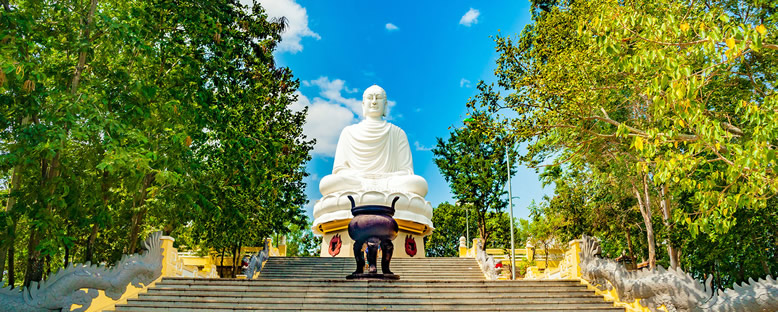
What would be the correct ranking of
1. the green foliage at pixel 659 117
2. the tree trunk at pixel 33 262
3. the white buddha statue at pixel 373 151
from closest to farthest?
the green foliage at pixel 659 117
the tree trunk at pixel 33 262
the white buddha statue at pixel 373 151

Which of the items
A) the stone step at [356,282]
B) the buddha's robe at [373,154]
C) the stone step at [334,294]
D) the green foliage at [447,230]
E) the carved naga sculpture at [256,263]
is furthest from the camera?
the green foliage at [447,230]

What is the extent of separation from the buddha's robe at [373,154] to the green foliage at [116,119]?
4.02 metres

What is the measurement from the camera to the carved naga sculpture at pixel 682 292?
776cm

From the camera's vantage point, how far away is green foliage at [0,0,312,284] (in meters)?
7.97

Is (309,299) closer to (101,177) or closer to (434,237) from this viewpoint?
(101,177)

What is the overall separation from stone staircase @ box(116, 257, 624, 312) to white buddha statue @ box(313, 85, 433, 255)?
6.35 meters

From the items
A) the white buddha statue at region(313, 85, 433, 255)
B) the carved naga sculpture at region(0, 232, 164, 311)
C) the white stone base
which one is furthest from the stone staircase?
the white stone base

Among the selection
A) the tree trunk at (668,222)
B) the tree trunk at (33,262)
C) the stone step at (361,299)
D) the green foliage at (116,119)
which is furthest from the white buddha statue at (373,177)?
the tree trunk at (33,262)

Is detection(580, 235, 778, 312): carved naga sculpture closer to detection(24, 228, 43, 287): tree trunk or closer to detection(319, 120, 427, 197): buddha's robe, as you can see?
detection(319, 120, 427, 197): buddha's robe

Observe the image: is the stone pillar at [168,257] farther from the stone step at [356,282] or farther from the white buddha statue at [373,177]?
the white buddha statue at [373,177]

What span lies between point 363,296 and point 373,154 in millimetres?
9772

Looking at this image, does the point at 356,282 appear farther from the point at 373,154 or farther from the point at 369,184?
the point at 373,154

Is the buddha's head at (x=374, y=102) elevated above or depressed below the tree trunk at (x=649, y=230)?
above

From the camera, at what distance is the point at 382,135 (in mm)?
18469
